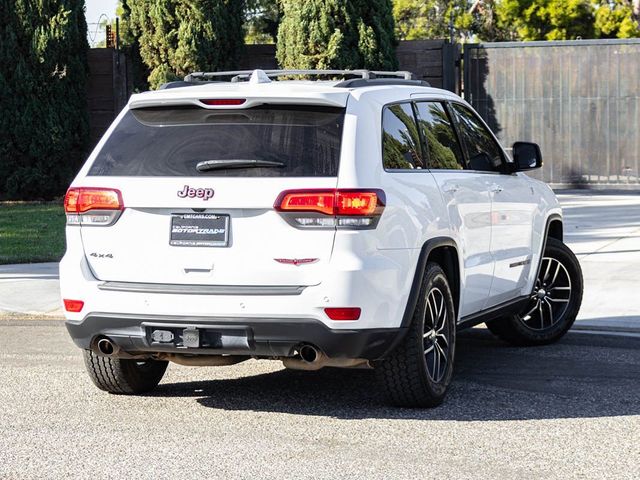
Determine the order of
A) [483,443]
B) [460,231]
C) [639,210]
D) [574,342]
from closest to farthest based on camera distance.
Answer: [483,443] < [460,231] < [574,342] < [639,210]

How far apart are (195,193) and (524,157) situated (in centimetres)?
281

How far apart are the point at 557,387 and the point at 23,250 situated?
8.27 meters

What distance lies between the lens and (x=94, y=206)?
6.77 metres

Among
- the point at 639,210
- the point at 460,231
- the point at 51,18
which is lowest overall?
the point at 639,210

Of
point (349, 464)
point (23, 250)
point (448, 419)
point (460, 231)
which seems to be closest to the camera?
point (349, 464)

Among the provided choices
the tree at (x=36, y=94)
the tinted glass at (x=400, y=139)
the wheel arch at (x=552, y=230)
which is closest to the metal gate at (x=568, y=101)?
the tree at (x=36, y=94)

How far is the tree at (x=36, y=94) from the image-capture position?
20.0m

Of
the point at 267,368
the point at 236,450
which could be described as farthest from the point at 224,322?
the point at 267,368

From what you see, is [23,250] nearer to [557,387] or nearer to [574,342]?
[574,342]

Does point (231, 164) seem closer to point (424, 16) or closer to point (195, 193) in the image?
point (195, 193)

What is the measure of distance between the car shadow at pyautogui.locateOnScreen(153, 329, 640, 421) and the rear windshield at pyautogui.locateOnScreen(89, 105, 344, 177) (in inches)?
53.8

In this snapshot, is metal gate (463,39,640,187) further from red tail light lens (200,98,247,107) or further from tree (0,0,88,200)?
red tail light lens (200,98,247,107)

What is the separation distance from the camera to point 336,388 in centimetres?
763

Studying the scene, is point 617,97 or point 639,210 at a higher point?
point 617,97
